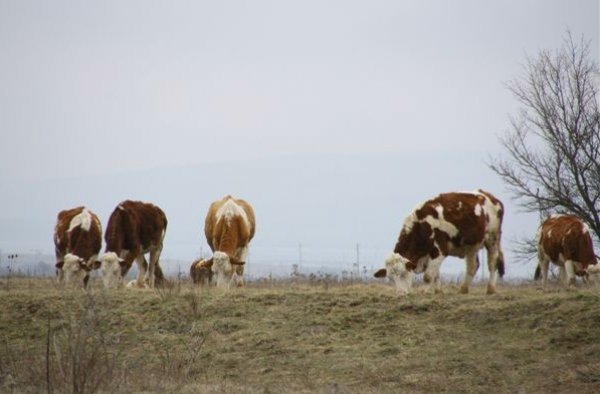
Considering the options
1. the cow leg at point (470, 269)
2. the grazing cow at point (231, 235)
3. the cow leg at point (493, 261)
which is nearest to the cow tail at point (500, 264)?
the cow leg at point (493, 261)

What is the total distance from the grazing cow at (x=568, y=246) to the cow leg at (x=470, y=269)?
2529 millimetres

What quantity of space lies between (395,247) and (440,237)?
1061 mm

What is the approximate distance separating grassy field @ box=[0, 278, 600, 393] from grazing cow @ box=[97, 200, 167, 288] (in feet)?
6.96

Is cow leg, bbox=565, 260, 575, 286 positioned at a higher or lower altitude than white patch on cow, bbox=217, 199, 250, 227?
lower

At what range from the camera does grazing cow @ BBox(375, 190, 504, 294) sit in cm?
2286

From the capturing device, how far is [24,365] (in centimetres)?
1481

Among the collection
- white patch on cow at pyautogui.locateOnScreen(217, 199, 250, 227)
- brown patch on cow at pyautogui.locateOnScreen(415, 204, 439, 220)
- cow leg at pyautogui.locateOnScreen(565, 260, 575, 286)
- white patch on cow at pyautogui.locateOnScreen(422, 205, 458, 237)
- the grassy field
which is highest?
white patch on cow at pyautogui.locateOnScreen(217, 199, 250, 227)

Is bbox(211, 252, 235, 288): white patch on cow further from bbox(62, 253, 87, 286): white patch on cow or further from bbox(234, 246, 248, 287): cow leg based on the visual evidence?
bbox(62, 253, 87, 286): white patch on cow

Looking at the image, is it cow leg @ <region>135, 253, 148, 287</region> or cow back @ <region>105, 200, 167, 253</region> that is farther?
cow leg @ <region>135, 253, 148, 287</region>

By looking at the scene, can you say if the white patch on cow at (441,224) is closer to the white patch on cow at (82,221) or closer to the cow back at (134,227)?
the cow back at (134,227)

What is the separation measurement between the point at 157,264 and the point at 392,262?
880 cm

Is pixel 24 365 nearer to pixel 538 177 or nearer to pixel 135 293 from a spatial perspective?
pixel 135 293

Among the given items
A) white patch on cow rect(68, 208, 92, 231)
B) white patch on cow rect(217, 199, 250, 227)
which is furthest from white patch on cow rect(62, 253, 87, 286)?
white patch on cow rect(217, 199, 250, 227)

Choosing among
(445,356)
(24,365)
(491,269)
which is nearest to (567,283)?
(491,269)
